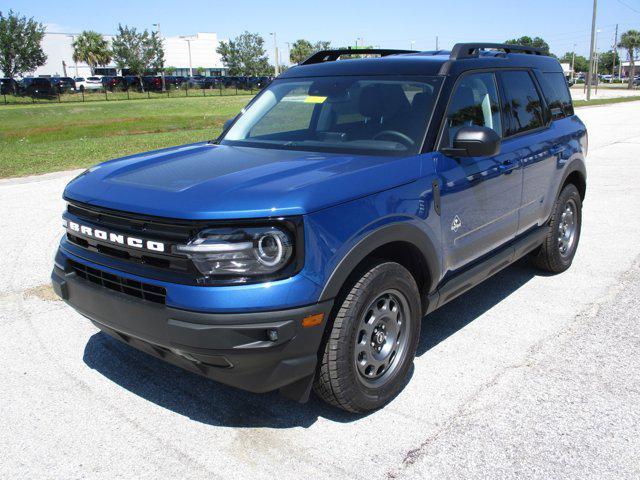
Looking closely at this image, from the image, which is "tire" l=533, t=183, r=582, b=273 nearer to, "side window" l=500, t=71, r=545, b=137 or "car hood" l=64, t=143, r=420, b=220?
"side window" l=500, t=71, r=545, b=137

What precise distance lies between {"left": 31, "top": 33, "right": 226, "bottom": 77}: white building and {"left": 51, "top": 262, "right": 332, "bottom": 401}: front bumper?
323 ft

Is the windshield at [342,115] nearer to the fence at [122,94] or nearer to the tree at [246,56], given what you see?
the fence at [122,94]

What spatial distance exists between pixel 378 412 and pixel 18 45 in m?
56.3

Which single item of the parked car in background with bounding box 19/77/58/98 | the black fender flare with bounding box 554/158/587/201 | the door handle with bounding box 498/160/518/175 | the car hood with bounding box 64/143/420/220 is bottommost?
the black fender flare with bounding box 554/158/587/201

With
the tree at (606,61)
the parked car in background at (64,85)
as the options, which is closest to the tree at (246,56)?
the parked car in background at (64,85)

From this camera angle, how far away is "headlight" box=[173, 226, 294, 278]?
277cm

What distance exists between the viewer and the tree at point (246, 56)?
74688mm

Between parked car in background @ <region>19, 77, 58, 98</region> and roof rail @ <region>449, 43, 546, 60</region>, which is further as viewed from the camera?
parked car in background @ <region>19, 77, 58, 98</region>

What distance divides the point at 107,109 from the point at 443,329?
34.5 meters

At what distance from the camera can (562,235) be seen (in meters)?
5.68

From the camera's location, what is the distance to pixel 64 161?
43.2ft

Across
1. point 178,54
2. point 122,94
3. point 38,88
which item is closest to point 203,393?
point 38,88

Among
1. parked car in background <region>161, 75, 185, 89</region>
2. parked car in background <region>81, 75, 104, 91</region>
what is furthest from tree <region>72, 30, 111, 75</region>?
parked car in background <region>161, 75, 185, 89</region>

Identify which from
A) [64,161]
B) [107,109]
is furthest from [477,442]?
[107,109]
